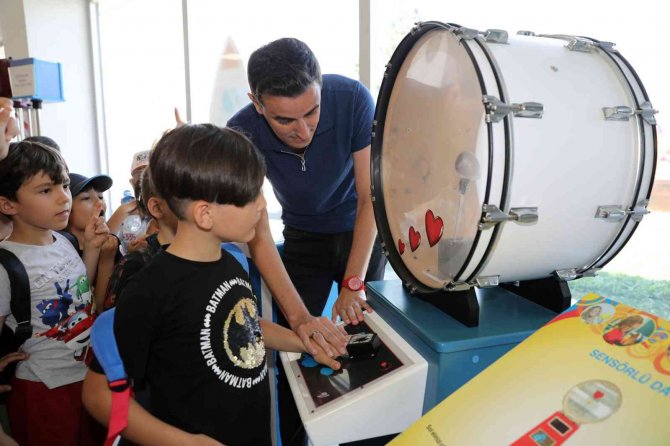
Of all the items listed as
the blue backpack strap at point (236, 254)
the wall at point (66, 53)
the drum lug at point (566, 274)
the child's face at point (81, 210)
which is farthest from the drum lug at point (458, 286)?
the wall at point (66, 53)

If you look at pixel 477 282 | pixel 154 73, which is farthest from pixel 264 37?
pixel 477 282

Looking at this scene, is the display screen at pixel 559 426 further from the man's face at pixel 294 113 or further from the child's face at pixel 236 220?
the man's face at pixel 294 113

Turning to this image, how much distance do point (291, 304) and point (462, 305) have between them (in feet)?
1.83

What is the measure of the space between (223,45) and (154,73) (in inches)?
56.1

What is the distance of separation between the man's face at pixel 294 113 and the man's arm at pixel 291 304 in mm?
271

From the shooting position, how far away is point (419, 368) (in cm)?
95

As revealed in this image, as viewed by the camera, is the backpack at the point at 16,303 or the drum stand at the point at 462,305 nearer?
the drum stand at the point at 462,305

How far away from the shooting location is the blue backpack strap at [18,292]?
1.45 meters

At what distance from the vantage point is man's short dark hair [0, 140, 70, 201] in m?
1.59

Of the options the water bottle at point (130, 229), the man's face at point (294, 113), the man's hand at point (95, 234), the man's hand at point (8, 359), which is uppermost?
the man's face at point (294, 113)

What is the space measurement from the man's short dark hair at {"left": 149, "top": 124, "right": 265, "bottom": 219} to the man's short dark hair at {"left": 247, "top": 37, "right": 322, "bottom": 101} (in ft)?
1.28

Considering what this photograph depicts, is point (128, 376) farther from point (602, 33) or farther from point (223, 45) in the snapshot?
point (223, 45)

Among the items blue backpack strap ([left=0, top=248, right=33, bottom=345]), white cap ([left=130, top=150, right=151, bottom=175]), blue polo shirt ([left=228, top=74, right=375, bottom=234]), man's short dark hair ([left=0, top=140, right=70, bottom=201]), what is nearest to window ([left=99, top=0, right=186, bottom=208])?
white cap ([left=130, top=150, right=151, bottom=175])

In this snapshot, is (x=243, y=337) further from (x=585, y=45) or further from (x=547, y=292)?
(x=585, y=45)
